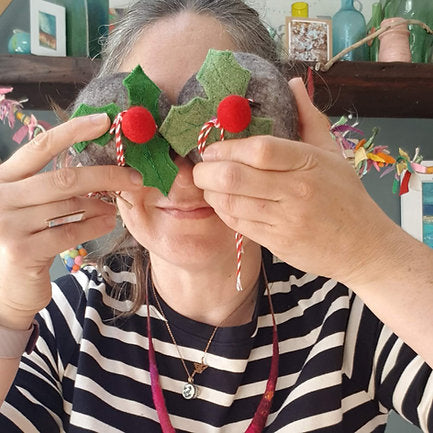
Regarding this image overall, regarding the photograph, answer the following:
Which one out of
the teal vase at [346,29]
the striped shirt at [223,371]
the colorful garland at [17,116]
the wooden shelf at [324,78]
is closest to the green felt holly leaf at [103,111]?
the striped shirt at [223,371]

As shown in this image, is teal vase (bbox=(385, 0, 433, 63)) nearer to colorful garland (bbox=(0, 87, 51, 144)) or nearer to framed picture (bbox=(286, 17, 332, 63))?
framed picture (bbox=(286, 17, 332, 63))

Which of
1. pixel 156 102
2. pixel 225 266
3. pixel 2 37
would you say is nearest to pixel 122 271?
pixel 225 266

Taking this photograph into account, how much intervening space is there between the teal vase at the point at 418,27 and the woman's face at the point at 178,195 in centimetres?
99

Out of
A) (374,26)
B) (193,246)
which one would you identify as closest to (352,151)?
(374,26)

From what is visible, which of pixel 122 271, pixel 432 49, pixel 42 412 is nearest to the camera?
pixel 42 412

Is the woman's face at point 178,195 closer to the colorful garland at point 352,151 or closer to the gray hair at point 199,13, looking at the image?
the gray hair at point 199,13

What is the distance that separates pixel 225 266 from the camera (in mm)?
925

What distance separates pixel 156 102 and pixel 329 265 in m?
0.31

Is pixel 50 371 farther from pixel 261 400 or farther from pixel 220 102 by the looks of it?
pixel 220 102

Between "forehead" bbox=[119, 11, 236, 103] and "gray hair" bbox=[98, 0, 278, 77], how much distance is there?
0.02 m

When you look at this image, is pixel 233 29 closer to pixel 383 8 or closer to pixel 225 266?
pixel 225 266

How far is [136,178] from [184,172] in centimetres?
8

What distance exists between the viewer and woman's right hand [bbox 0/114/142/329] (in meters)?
0.65

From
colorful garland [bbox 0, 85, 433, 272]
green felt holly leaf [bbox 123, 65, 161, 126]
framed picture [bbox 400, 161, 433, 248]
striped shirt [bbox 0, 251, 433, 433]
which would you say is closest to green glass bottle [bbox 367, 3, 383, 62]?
colorful garland [bbox 0, 85, 433, 272]
